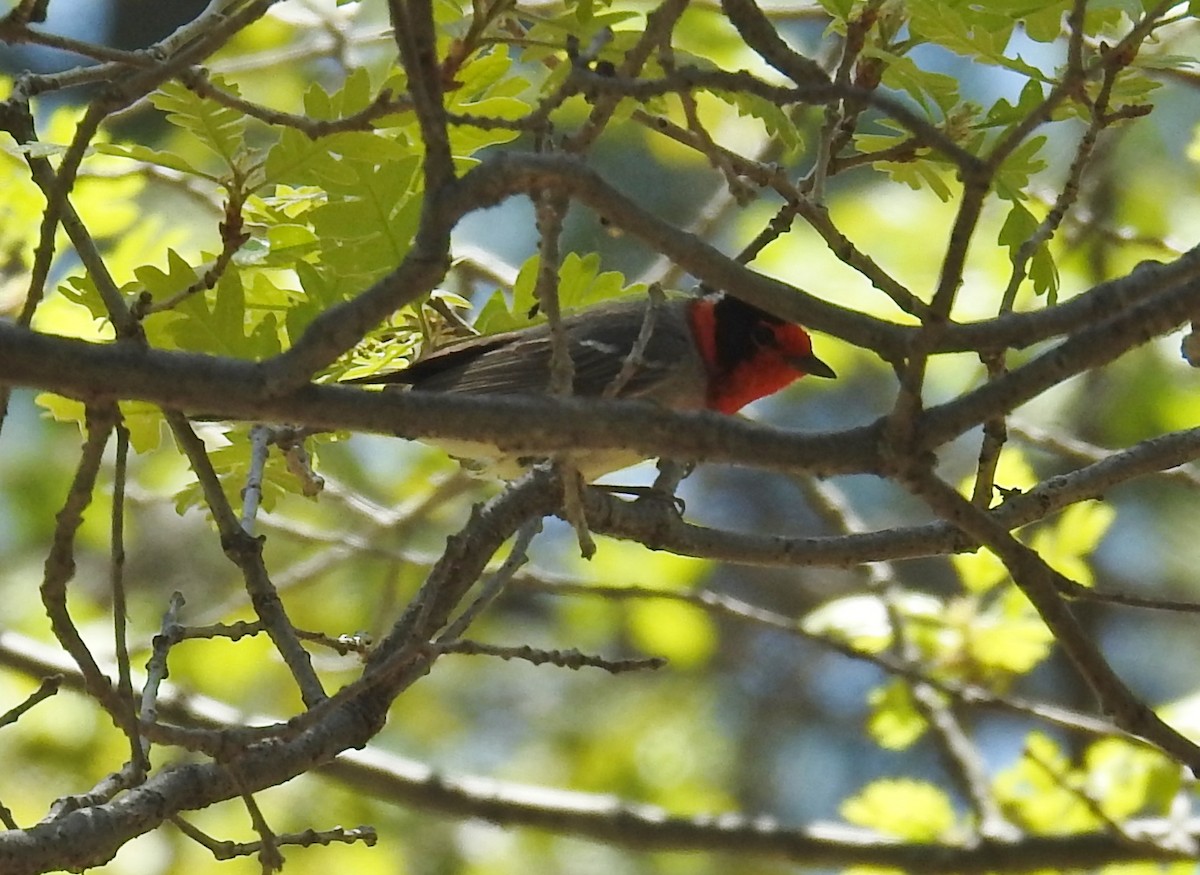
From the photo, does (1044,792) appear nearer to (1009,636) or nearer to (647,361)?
(1009,636)

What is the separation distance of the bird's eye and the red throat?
1cm

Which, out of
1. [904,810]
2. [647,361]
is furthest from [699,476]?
[904,810]

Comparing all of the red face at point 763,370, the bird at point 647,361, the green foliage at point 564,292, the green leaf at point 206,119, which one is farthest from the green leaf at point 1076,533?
the green leaf at point 206,119

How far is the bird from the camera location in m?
4.09

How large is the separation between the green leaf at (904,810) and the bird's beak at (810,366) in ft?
4.33

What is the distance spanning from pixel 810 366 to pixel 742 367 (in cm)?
26

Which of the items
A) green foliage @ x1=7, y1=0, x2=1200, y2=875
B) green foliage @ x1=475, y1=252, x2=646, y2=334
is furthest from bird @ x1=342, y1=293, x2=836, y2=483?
green foliage @ x1=475, y1=252, x2=646, y2=334

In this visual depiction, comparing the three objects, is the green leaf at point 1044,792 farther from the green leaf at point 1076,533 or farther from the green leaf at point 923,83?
the green leaf at point 923,83

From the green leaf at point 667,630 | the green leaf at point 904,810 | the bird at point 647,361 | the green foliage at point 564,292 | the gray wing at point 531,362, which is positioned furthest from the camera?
the green leaf at point 667,630

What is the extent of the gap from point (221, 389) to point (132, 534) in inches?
293

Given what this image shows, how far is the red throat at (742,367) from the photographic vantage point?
4.81 meters

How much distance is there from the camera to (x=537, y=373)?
4273 millimetres

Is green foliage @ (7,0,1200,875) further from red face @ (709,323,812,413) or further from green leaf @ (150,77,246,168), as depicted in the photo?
red face @ (709,323,812,413)

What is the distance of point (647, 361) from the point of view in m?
4.54
